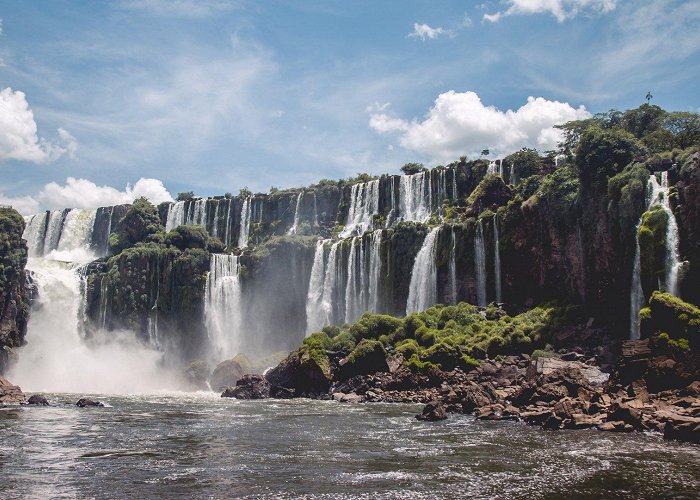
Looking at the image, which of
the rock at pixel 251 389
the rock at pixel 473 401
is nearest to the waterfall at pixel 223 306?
the rock at pixel 251 389

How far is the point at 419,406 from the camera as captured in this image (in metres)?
37.7

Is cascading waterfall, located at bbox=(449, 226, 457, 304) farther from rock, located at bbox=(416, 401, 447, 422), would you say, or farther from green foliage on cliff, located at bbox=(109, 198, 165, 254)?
green foliage on cliff, located at bbox=(109, 198, 165, 254)

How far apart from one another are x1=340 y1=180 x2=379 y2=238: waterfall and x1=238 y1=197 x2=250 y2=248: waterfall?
15.9m

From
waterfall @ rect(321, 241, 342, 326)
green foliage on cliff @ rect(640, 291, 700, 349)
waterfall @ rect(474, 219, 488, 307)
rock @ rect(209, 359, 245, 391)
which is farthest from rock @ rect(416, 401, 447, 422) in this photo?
waterfall @ rect(321, 241, 342, 326)

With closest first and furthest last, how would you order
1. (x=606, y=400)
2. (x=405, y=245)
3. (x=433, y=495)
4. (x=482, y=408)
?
(x=433, y=495) → (x=606, y=400) → (x=482, y=408) → (x=405, y=245)

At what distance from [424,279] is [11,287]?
1723 inches

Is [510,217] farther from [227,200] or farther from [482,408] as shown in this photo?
[227,200]

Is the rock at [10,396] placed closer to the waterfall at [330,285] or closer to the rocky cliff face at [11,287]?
the rocky cliff face at [11,287]

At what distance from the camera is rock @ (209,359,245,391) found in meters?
56.0

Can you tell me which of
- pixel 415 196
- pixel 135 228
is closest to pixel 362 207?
pixel 415 196

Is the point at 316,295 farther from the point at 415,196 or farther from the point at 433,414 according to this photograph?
the point at 433,414

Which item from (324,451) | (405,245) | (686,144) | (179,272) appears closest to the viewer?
(324,451)

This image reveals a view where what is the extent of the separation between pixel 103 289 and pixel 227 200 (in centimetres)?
2284

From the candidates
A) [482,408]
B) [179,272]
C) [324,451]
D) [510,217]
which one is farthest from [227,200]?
[324,451]
